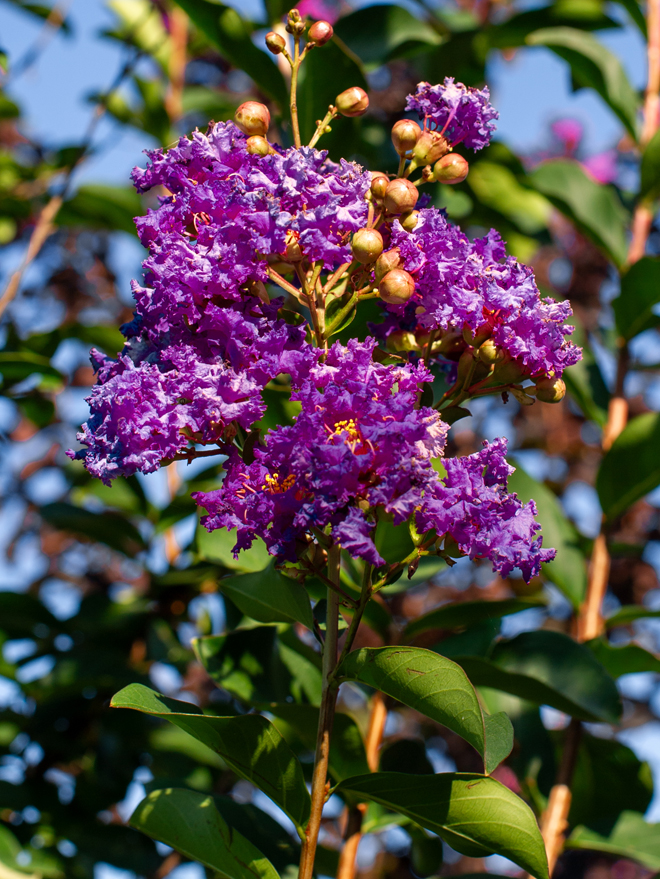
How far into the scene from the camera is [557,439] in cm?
395

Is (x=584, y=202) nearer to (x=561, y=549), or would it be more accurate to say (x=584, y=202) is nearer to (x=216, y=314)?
(x=561, y=549)

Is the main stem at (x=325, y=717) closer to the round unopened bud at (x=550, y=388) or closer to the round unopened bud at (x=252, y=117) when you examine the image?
the round unopened bud at (x=550, y=388)

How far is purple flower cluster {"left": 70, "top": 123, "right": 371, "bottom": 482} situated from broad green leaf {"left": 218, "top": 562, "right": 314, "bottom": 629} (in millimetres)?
224

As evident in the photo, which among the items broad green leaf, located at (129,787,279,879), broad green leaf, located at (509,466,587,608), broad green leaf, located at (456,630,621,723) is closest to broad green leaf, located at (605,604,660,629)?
broad green leaf, located at (509,466,587,608)

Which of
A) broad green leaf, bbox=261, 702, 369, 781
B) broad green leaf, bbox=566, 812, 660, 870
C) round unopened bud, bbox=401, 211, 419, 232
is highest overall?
round unopened bud, bbox=401, 211, 419, 232

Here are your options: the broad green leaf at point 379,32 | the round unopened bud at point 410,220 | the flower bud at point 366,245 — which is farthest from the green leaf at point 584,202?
the flower bud at point 366,245

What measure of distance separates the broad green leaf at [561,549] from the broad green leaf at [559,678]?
0.35 metres

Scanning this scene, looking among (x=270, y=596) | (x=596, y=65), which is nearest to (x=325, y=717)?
(x=270, y=596)

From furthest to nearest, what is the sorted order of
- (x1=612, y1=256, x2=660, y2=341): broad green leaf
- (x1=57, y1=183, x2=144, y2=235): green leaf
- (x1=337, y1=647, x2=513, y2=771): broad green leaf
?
(x1=57, y1=183, x2=144, y2=235): green leaf → (x1=612, y1=256, x2=660, y2=341): broad green leaf → (x1=337, y1=647, x2=513, y2=771): broad green leaf

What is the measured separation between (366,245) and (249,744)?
2.31 feet

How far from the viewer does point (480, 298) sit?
116 cm

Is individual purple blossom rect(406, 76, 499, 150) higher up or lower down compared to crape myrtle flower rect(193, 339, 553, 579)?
higher up

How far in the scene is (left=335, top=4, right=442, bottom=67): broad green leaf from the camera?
7.34 ft

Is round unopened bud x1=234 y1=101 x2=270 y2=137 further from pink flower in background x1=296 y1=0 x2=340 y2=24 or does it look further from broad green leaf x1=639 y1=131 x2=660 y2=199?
pink flower in background x1=296 y1=0 x2=340 y2=24
